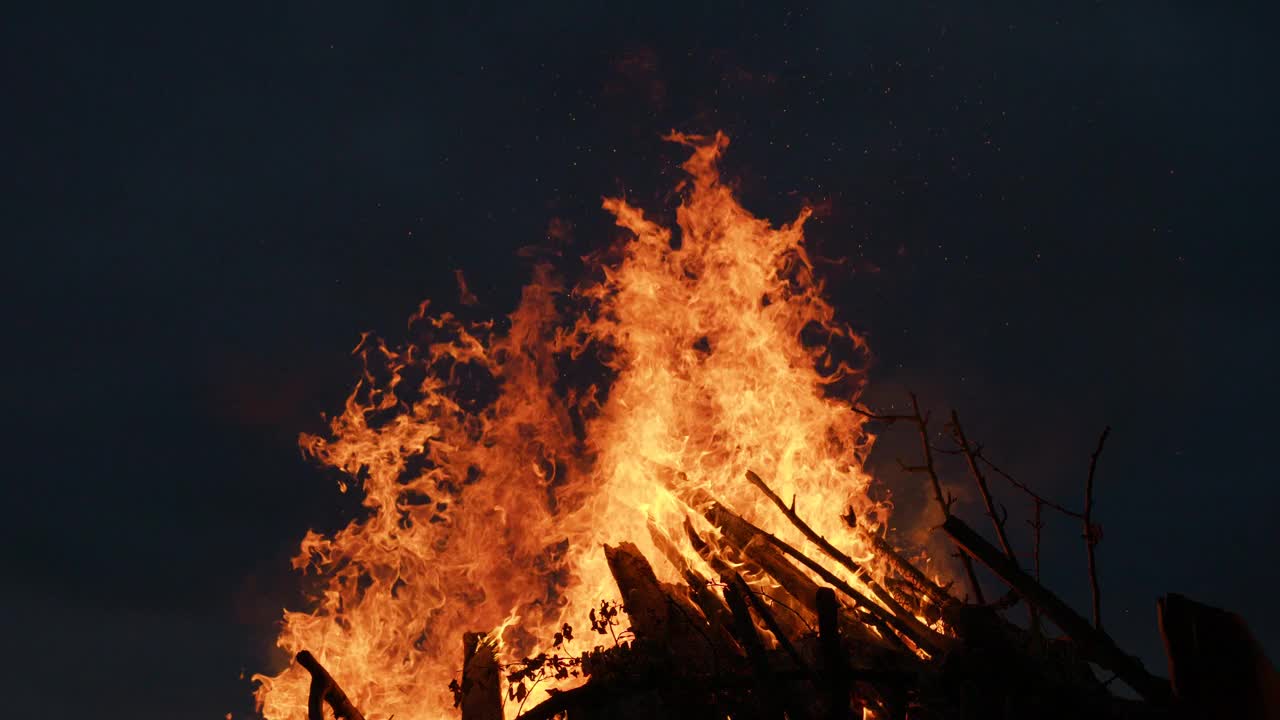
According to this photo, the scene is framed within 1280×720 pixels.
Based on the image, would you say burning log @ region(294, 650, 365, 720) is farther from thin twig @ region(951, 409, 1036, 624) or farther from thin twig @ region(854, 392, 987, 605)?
thin twig @ region(951, 409, 1036, 624)

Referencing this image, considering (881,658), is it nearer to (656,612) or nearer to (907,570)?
(656,612)

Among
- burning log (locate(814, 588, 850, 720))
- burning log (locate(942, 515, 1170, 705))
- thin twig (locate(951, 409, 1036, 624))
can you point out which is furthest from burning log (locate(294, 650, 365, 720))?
thin twig (locate(951, 409, 1036, 624))

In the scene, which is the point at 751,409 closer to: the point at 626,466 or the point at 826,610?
the point at 626,466

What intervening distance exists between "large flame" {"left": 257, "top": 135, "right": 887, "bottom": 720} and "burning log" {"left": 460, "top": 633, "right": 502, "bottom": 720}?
2.93 feet

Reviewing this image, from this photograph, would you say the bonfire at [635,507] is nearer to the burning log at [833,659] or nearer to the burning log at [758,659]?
the burning log at [758,659]

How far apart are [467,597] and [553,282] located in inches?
248

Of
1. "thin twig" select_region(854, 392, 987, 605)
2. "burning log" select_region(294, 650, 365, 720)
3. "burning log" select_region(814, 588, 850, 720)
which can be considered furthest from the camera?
"thin twig" select_region(854, 392, 987, 605)

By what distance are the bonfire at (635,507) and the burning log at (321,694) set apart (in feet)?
0.11

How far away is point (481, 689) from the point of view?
26.8 ft

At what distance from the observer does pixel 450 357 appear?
1444 cm

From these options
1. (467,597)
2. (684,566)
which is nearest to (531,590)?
(467,597)

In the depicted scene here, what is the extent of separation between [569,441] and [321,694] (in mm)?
7821

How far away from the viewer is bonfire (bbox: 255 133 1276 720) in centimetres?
682

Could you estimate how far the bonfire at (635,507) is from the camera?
22.4 feet
